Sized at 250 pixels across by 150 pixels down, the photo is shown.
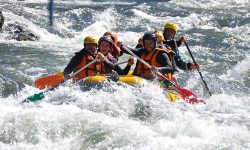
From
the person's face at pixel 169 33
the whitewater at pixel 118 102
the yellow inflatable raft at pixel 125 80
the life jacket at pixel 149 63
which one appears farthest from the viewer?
the person's face at pixel 169 33

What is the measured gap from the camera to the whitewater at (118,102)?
677 cm

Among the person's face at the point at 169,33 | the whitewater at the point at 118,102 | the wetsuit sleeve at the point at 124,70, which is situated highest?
the person's face at the point at 169,33

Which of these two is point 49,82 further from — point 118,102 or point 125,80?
point 118,102

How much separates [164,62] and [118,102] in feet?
4.66

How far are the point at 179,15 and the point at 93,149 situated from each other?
15686 millimetres

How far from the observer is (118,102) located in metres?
7.93

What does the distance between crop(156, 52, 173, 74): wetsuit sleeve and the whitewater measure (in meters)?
0.46

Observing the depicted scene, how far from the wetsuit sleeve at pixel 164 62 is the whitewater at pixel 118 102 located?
1.50ft

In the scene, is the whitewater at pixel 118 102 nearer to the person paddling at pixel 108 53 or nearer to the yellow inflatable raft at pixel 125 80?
the yellow inflatable raft at pixel 125 80

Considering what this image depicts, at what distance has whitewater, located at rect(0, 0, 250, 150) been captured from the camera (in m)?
6.77

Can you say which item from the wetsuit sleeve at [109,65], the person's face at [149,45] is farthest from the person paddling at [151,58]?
the wetsuit sleeve at [109,65]

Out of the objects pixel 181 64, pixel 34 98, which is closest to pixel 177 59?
pixel 181 64

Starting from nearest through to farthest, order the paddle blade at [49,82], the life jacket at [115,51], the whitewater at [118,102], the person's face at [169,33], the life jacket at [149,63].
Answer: the whitewater at [118,102]
the life jacket at [149,63]
the paddle blade at [49,82]
the life jacket at [115,51]
the person's face at [169,33]

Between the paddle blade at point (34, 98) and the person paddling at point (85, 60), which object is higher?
the person paddling at point (85, 60)
